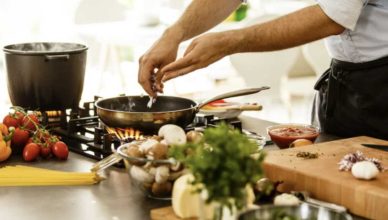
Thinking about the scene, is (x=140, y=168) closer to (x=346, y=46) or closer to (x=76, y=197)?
(x=76, y=197)

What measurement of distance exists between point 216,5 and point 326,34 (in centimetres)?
58

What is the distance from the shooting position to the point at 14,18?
6.18m

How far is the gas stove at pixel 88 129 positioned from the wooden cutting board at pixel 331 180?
0.39m

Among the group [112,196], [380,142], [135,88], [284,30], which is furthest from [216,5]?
[135,88]

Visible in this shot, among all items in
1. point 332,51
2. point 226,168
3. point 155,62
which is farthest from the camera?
point 332,51

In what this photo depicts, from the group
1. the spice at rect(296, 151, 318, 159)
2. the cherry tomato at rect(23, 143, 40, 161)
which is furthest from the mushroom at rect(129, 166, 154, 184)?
the cherry tomato at rect(23, 143, 40, 161)

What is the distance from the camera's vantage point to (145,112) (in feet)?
6.89

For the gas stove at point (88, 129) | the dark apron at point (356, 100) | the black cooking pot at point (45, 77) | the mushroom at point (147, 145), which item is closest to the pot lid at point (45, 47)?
the black cooking pot at point (45, 77)

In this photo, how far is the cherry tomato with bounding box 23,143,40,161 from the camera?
2.11 meters

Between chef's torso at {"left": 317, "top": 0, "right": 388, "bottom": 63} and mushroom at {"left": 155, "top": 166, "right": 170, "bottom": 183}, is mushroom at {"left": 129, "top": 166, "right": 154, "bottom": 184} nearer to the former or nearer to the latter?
mushroom at {"left": 155, "top": 166, "right": 170, "bottom": 183}

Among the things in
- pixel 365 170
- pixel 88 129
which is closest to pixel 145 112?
pixel 88 129

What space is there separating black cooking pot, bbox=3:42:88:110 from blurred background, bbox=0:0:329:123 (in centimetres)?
257

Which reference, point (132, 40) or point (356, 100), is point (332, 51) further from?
point (132, 40)

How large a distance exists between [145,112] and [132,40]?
333 cm
